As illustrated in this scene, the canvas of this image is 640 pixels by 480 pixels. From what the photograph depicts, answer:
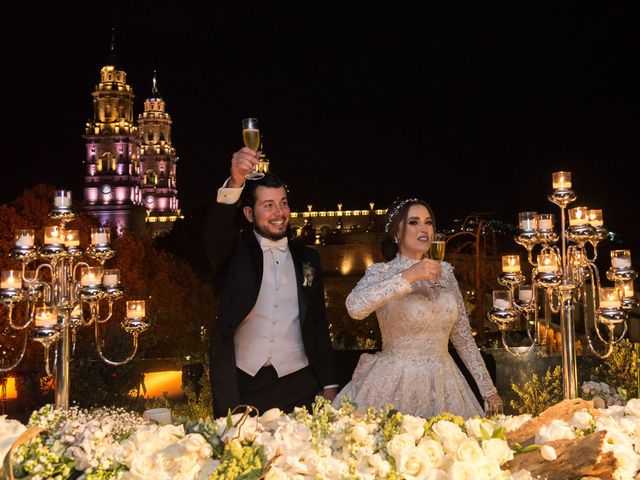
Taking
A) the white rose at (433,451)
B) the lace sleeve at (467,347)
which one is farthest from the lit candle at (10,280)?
the white rose at (433,451)

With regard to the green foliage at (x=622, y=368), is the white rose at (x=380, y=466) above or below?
above

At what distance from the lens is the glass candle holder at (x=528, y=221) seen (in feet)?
11.7

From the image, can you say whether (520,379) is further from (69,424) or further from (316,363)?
(69,424)

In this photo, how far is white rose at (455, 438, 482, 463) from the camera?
1.62 metres

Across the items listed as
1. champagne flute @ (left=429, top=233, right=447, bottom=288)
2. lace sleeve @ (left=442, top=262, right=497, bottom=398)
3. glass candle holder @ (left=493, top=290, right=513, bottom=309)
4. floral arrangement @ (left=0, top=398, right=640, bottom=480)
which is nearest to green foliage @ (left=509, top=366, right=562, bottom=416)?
glass candle holder @ (left=493, top=290, right=513, bottom=309)

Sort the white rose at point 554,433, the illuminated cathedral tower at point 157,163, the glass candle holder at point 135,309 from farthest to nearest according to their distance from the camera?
the illuminated cathedral tower at point 157,163 < the glass candle holder at point 135,309 < the white rose at point 554,433

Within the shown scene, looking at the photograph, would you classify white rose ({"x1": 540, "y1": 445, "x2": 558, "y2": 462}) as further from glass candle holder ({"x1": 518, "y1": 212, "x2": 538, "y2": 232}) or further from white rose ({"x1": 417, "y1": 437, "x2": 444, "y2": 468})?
glass candle holder ({"x1": 518, "y1": 212, "x2": 538, "y2": 232})

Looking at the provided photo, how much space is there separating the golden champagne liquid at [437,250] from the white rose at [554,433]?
4.35ft

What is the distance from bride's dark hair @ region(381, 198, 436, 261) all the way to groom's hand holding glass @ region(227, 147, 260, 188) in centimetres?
87

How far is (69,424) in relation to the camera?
1.91 meters

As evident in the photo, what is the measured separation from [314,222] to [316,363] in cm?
7323

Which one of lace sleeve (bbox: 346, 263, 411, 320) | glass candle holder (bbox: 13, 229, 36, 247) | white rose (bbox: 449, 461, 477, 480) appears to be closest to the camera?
white rose (bbox: 449, 461, 477, 480)

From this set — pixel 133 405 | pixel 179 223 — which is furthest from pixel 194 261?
pixel 133 405

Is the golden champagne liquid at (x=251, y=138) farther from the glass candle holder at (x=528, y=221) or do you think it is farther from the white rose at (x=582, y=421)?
the white rose at (x=582, y=421)
